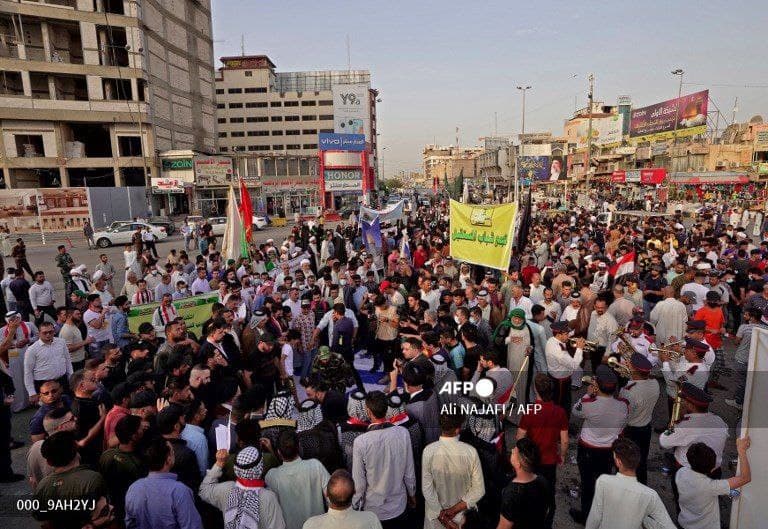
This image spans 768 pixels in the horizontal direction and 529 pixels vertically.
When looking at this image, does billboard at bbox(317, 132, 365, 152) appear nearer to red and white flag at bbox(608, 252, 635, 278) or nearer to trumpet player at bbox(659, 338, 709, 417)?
red and white flag at bbox(608, 252, 635, 278)

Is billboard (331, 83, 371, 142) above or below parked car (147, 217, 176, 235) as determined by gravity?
above

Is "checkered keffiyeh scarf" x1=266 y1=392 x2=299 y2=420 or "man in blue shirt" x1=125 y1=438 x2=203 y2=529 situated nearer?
"man in blue shirt" x1=125 y1=438 x2=203 y2=529

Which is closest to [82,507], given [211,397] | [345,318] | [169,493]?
[169,493]

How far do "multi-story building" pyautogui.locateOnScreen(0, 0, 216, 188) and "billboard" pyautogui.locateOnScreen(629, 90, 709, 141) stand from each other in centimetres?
5435

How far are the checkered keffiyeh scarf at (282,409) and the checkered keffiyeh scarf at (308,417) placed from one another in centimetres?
Result: 17

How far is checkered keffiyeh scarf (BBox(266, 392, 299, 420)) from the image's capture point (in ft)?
13.8

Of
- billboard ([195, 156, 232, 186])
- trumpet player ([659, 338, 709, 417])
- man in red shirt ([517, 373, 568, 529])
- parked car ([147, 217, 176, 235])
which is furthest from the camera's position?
billboard ([195, 156, 232, 186])

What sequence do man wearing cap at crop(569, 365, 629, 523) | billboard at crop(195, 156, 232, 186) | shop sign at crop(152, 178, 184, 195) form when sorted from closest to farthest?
man wearing cap at crop(569, 365, 629, 523) < shop sign at crop(152, 178, 184, 195) < billboard at crop(195, 156, 232, 186)

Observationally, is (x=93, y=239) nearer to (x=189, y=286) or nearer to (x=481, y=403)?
(x=189, y=286)

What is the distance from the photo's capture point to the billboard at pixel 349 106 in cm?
5909

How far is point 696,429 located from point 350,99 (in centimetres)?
6117

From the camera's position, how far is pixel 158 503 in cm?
307

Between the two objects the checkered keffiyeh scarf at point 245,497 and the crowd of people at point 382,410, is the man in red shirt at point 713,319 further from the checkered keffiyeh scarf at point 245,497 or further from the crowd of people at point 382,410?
the checkered keffiyeh scarf at point 245,497

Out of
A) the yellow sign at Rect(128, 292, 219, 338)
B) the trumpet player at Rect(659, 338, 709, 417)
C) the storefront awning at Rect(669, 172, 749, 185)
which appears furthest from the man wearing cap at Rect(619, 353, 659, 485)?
the storefront awning at Rect(669, 172, 749, 185)
